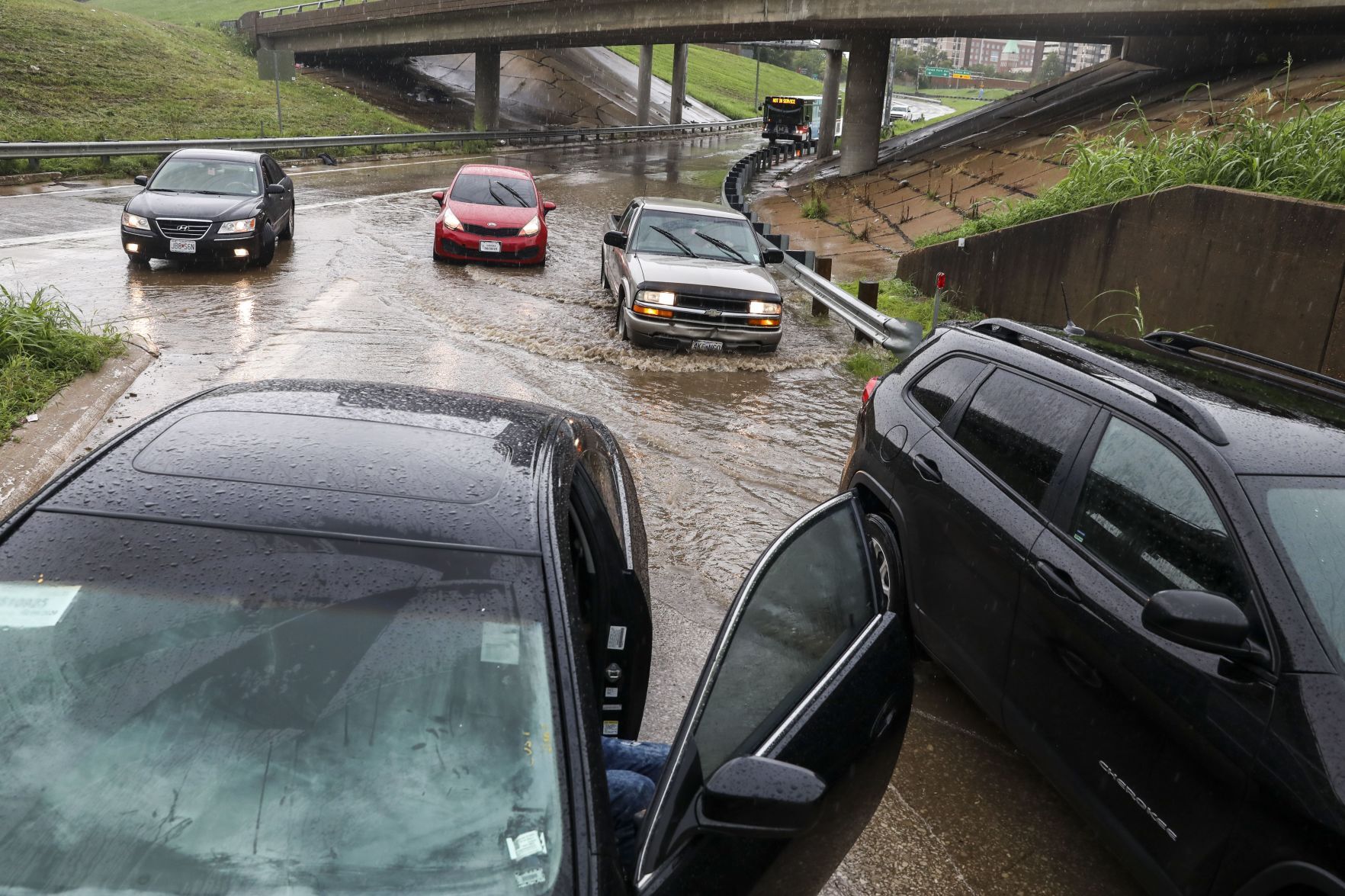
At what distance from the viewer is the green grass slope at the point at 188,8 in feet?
263

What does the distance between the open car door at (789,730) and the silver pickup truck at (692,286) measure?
368 inches

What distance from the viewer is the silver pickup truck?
12.5 meters

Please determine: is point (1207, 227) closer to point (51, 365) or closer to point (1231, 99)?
point (51, 365)

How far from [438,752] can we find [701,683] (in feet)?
2.02

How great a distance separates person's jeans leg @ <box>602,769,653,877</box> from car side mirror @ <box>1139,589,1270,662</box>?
4.90 feet

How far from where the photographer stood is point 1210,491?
3652mm

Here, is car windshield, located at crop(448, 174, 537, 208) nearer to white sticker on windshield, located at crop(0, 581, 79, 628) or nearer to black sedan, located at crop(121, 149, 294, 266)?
black sedan, located at crop(121, 149, 294, 266)

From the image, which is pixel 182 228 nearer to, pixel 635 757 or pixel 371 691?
pixel 635 757

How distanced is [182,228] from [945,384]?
1303 cm

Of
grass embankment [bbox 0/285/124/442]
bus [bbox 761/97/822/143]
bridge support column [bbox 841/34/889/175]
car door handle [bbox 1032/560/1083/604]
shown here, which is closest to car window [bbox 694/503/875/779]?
car door handle [bbox 1032/560/1083/604]

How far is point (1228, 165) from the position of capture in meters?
10.6

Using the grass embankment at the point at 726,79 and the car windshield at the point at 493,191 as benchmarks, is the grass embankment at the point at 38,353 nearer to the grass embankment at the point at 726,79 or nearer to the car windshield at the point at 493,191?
the car windshield at the point at 493,191

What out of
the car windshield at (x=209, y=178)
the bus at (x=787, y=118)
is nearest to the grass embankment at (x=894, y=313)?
the car windshield at (x=209, y=178)

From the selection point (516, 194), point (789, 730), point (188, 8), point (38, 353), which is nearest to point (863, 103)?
point (516, 194)
